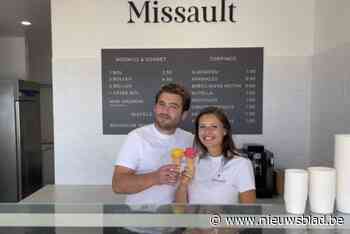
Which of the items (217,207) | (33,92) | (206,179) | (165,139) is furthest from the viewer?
(33,92)

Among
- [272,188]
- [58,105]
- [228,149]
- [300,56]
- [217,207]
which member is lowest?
[272,188]

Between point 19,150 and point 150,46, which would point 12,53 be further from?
point 150,46

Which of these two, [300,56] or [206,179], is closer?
[206,179]

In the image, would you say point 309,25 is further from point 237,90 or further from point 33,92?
point 33,92

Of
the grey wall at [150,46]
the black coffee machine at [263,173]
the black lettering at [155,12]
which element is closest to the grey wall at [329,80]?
the grey wall at [150,46]

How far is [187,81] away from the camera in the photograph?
7.02ft

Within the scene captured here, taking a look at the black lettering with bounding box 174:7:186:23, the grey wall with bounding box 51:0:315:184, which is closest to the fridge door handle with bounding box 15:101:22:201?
the grey wall with bounding box 51:0:315:184

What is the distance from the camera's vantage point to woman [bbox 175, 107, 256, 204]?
1173 millimetres

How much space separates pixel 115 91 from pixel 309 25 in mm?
1309

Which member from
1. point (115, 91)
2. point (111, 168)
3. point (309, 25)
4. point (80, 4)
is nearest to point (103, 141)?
point (111, 168)

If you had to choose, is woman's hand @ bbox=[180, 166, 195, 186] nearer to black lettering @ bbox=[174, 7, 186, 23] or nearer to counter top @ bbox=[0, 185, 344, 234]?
counter top @ bbox=[0, 185, 344, 234]

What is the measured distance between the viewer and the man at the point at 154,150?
128cm

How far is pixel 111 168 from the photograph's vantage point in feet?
7.24

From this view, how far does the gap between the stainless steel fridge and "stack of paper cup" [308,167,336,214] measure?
2.88m
